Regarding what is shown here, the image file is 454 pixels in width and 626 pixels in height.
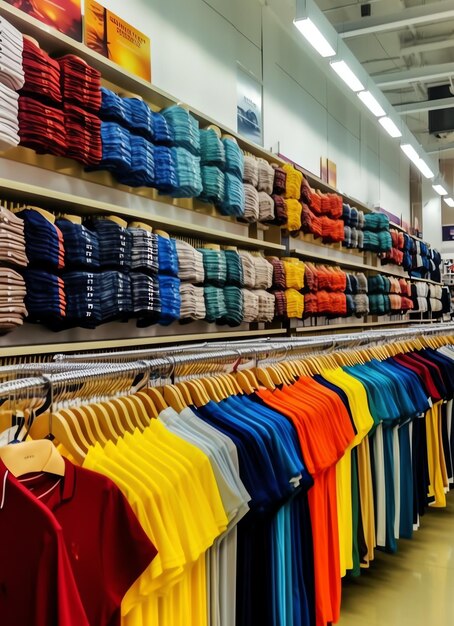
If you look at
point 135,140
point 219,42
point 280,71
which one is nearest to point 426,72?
point 280,71

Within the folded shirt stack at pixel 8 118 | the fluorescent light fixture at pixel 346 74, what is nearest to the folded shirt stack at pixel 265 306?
the fluorescent light fixture at pixel 346 74

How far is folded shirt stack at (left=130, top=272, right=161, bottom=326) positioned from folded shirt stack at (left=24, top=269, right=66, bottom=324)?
641 millimetres

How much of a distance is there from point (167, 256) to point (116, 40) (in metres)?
1.63

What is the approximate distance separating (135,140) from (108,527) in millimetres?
3043

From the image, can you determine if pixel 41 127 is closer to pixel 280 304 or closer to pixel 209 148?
pixel 209 148

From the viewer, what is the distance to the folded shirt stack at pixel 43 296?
3.05m

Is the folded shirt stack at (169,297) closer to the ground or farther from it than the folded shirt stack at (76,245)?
closer to the ground

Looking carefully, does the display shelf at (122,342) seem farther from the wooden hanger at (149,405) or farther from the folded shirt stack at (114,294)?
the wooden hanger at (149,405)

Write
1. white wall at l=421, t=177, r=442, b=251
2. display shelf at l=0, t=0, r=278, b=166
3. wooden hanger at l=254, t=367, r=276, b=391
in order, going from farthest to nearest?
white wall at l=421, t=177, r=442, b=251 → display shelf at l=0, t=0, r=278, b=166 → wooden hanger at l=254, t=367, r=276, b=391

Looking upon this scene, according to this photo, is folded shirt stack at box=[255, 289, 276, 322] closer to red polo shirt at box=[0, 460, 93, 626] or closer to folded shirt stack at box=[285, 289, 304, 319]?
folded shirt stack at box=[285, 289, 304, 319]

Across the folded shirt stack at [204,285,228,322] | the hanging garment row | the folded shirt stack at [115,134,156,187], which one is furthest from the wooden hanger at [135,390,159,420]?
the folded shirt stack at [204,285,228,322]

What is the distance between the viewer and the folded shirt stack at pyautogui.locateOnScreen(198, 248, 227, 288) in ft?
15.1

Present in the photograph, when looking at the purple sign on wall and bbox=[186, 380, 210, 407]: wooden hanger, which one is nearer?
bbox=[186, 380, 210, 407]: wooden hanger

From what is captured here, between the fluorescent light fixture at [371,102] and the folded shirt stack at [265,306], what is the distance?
2.64 metres
